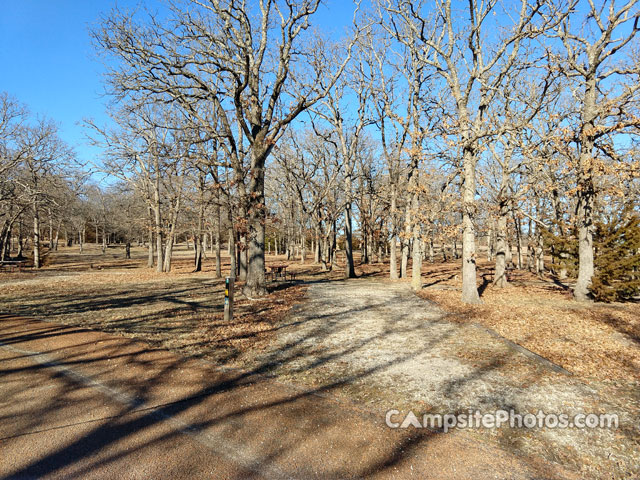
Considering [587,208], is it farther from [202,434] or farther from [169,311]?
[169,311]

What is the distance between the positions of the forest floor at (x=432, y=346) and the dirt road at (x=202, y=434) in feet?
1.91

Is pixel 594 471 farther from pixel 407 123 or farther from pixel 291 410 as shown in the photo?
pixel 407 123

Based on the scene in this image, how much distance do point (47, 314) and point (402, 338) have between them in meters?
10.5

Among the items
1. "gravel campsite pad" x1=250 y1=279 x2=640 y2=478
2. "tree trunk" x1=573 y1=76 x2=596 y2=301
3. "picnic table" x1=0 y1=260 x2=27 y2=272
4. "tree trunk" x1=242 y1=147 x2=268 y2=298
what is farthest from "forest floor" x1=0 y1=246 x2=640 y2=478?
"picnic table" x1=0 y1=260 x2=27 y2=272

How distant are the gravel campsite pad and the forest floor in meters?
0.02

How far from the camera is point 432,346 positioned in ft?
24.8

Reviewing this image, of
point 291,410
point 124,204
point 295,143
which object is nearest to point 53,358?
point 291,410

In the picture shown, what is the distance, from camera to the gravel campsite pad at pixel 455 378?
13.0ft

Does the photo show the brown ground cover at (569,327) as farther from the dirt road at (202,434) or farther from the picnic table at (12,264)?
the picnic table at (12,264)

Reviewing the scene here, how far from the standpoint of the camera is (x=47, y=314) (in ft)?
34.5

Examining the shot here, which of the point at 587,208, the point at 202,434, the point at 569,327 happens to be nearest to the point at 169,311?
the point at 202,434

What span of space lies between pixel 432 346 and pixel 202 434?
205 inches

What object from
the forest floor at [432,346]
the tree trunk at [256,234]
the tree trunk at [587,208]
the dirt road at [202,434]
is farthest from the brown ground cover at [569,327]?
the tree trunk at [256,234]

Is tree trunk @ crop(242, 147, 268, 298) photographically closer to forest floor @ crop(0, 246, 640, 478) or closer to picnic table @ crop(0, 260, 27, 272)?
forest floor @ crop(0, 246, 640, 478)
